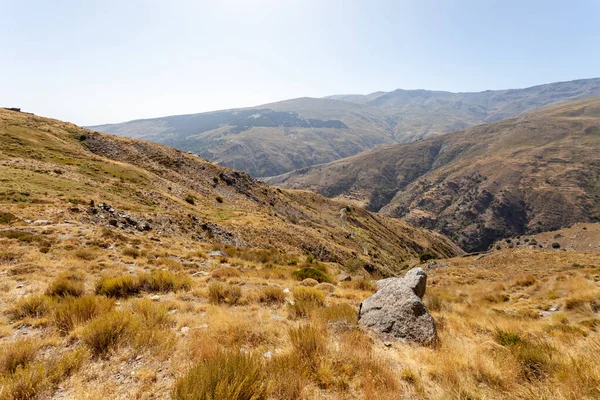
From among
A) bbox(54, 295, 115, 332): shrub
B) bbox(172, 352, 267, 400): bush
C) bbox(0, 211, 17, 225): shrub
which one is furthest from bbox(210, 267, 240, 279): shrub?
bbox(0, 211, 17, 225): shrub

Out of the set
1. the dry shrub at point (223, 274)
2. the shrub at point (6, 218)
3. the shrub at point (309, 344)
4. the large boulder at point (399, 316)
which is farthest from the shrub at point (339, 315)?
the shrub at point (6, 218)

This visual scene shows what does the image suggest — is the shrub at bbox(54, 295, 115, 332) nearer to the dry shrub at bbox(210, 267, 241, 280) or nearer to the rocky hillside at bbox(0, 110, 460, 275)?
the dry shrub at bbox(210, 267, 241, 280)

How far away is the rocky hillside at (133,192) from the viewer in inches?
745

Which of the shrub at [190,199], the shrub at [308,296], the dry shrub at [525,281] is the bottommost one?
the dry shrub at [525,281]

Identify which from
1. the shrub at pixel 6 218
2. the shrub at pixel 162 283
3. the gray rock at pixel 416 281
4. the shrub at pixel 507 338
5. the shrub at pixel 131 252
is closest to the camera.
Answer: the shrub at pixel 507 338

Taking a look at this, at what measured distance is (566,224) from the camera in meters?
144

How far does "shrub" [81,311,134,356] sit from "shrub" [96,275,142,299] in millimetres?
3460

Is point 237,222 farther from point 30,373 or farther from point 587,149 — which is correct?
point 587,149

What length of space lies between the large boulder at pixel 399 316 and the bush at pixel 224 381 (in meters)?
4.00

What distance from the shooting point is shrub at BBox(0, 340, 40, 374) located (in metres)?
4.14

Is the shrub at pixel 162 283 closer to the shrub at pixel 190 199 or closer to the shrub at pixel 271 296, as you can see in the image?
the shrub at pixel 271 296

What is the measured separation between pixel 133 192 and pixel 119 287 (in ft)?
75.5

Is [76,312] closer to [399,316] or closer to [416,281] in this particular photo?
[399,316]

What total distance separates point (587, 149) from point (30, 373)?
293 m
